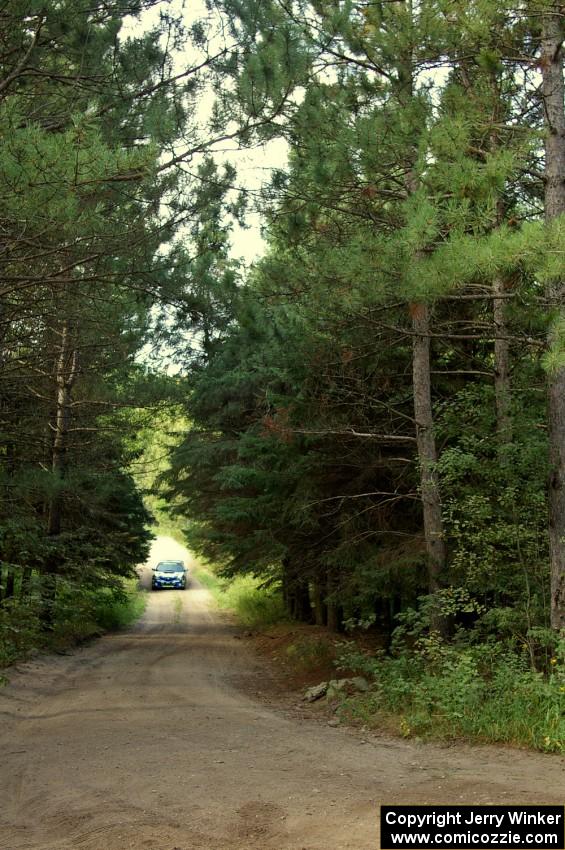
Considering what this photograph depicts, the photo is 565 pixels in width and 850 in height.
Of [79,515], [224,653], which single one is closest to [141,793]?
[224,653]

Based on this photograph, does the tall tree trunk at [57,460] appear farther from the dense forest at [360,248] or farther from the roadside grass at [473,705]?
the roadside grass at [473,705]

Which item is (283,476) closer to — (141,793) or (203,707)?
(203,707)

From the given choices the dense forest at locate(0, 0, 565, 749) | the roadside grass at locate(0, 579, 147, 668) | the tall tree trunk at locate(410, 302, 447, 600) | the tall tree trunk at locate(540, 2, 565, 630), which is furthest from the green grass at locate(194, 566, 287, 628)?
the tall tree trunk at locate(540, 2, 565, 630)

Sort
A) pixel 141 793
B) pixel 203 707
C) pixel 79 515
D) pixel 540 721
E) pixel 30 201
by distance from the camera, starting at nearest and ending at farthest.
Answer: pixel 141 793
pixel 30 201
pixel 540 721
pixel 203 707
pixel 79 515

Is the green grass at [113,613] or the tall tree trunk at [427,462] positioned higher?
the tall tree trunk at [427,462]

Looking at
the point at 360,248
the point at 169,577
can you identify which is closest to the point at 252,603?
the point at 169,577

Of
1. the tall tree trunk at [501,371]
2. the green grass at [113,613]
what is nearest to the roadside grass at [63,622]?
the green grass at [113,613]

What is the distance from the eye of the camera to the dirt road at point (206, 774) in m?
5.21

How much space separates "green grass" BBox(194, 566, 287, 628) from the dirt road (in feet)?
28.6

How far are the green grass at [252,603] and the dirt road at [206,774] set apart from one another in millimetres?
8717

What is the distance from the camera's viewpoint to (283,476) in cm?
1395

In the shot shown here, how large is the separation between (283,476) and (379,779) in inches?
309

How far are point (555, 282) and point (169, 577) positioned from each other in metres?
33.7

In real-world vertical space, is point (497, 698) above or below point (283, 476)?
below
